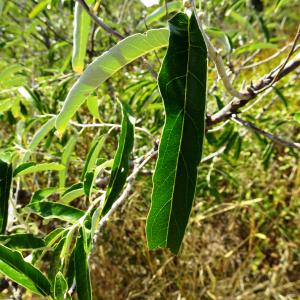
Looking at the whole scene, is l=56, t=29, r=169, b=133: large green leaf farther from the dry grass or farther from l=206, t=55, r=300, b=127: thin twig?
the dry grass

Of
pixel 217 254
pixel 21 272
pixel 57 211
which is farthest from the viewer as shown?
pixel 217 254

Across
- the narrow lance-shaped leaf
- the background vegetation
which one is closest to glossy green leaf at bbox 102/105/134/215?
the narrow lance-shaped leaf

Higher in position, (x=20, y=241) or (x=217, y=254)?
(x=20, y=241)

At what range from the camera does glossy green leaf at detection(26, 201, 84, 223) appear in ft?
2.22

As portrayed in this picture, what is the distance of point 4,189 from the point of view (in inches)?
28.5

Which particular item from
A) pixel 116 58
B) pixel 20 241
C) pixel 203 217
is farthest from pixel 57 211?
pixel 203 217

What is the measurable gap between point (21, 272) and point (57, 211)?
14cm

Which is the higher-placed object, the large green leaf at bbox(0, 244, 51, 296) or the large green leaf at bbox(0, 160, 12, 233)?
the large green leaf at bbox(0, 160, 12, 233)

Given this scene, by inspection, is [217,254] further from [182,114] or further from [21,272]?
[182,114]

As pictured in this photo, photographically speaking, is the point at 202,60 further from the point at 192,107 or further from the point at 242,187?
the point at 242,187

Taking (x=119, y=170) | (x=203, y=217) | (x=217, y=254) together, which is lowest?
(x=217, y=254)

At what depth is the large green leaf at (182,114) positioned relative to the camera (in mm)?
462

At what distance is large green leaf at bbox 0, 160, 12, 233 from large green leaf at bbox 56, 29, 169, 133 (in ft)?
0.62

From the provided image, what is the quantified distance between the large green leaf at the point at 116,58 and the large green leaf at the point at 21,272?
0.69ft
